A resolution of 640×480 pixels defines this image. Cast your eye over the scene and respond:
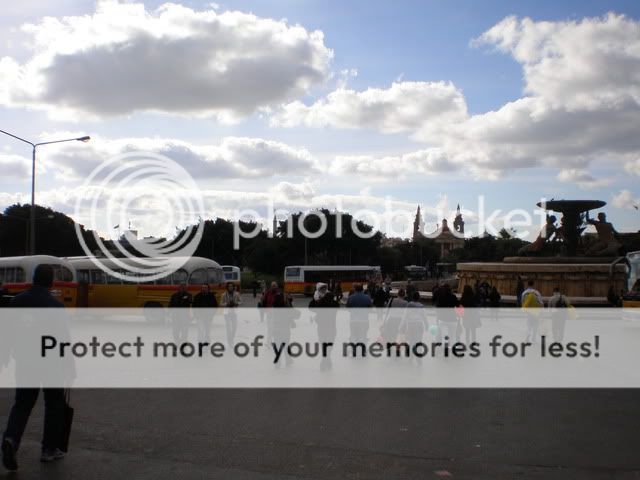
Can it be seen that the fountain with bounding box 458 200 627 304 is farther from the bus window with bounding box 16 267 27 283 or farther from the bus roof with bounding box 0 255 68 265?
the bus window with bounding box 16 267 27 283

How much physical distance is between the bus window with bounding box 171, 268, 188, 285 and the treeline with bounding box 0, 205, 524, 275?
40027 millimetres

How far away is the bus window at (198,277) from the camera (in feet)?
78.7

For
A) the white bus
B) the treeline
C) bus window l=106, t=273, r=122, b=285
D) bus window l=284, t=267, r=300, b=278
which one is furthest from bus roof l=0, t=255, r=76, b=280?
the treeline

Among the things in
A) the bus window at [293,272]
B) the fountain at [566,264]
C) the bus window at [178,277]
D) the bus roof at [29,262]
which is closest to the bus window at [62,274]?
the bus roof at [29,262]

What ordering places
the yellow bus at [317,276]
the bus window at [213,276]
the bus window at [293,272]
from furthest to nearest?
the bus window at [293,272] → the yellow bus at [317,276] → the bus window at [213,276]

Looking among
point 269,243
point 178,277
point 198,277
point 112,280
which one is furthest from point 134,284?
point 269,243

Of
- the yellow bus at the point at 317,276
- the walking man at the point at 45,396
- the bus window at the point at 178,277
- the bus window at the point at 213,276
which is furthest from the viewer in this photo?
the yellow bus at the point at 317,276

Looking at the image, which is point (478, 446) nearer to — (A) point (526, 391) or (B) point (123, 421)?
(A) point (526, 391)

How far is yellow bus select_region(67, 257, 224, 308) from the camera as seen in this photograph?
23.7m

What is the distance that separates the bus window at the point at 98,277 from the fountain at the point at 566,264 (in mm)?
15267

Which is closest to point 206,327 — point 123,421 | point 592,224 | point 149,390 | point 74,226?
point 149,390

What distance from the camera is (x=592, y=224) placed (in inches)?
1505

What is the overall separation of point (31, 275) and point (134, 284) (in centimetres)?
338

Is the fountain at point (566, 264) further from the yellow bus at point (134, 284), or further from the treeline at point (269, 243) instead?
the treeline at point (269, 243)
